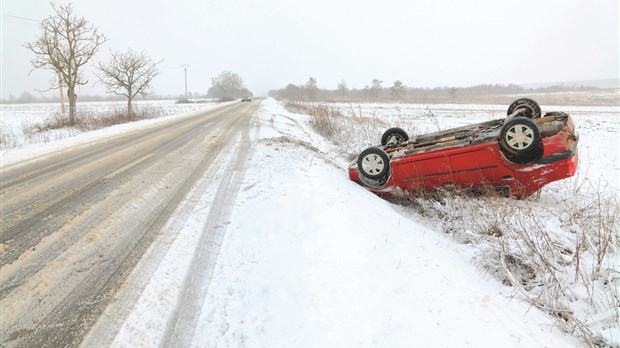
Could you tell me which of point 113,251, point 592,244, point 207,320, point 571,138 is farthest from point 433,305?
point 571,138

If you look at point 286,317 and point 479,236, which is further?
point 479,236

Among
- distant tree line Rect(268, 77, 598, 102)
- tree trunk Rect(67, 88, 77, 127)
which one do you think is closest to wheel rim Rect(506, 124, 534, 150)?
tree trunk Rect(67, 88, 77, 127)

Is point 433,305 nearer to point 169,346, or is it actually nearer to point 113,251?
point 169,346

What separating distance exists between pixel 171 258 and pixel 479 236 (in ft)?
12.2

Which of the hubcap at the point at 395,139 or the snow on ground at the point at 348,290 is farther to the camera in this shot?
the hubcap at the point at 395,139

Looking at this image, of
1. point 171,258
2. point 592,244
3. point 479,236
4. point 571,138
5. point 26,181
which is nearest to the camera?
point 171,258

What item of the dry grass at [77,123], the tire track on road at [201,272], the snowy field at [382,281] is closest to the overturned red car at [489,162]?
the snowy field at [382,281]

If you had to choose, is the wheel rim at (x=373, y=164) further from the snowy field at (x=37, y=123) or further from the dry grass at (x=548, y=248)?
the snowy field at (x=37, y=123)

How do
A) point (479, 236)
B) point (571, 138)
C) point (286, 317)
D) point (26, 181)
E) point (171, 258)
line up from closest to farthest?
point (286, 317) < point (171, 258) < point (479, 236) < point (571, 138) < point (26, 181)

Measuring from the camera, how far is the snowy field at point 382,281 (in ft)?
7.27

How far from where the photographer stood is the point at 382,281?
8.90 ft

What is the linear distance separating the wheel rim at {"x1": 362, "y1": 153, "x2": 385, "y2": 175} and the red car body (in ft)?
0.57

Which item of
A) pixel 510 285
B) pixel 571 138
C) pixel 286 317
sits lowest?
pixel 510 285

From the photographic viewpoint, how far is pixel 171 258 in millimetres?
3182
